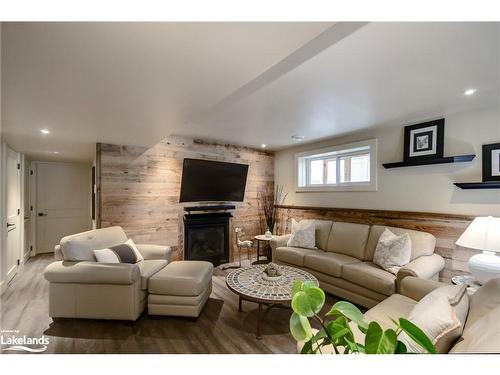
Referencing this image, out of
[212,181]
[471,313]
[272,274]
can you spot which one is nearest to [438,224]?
[471,313]

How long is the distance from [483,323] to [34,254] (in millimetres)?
6752

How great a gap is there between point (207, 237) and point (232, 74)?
322 cm

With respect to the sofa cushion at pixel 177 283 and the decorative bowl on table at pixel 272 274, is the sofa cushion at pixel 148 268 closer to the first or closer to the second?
the sofa cushion at pixel 177 283

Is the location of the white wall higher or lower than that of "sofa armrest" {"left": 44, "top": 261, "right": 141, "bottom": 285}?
higher

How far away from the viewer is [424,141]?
2.81m

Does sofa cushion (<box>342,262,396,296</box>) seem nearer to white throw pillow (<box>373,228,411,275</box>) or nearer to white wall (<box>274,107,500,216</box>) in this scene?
white throw pillow (<box>373,228,411,275</box>)

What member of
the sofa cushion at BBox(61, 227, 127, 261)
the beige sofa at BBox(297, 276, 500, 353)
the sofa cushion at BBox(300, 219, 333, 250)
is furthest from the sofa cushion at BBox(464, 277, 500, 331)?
the sofa cushion at BBox(61, 227, 127, 261)

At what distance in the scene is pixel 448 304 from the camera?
1193 mm

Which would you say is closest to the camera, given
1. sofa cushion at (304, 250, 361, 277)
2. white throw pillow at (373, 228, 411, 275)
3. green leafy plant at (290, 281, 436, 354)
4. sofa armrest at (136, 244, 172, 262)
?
green leafy plant at (290, 281, 436, 354)

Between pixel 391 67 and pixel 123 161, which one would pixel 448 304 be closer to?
pixel 391 67

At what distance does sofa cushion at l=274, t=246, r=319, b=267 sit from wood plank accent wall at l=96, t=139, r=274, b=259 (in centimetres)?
164

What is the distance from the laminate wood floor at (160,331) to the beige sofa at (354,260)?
39 cm

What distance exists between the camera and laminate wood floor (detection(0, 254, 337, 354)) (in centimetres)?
187

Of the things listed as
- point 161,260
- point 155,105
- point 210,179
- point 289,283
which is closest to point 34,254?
point 161,260
